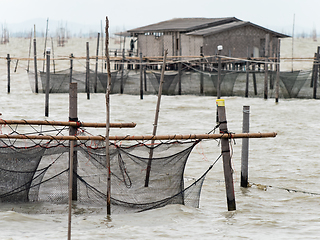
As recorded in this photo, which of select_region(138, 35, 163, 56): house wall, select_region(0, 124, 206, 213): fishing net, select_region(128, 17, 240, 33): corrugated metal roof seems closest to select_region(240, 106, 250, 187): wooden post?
select_region(0, 124, 206, 213): fishing net

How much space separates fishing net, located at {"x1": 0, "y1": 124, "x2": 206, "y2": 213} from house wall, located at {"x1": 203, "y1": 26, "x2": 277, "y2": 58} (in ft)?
61.9

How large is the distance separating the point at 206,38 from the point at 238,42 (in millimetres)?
2089

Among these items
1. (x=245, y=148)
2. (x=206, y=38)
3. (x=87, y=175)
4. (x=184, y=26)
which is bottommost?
(x=87, y=175)

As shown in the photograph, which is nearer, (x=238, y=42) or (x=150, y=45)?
(x=238, y=42)

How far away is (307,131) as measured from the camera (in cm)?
1118

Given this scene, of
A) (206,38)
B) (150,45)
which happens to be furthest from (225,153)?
(150,45)

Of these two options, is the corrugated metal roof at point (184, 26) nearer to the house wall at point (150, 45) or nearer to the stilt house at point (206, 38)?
the stilt house at point (206, 38)

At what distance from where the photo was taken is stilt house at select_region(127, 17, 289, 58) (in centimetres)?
2397

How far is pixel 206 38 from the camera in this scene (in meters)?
23.7

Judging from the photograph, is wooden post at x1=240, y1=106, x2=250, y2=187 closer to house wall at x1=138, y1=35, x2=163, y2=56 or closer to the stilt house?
the stilt house

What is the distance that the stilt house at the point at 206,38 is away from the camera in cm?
2397

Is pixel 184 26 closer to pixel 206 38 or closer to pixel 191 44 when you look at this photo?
pixel 191 44

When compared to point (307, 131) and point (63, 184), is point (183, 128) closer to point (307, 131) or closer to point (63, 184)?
point (307, 131)

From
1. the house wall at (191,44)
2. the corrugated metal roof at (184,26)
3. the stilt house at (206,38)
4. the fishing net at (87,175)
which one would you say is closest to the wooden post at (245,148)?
the fishing net at (87,175)
